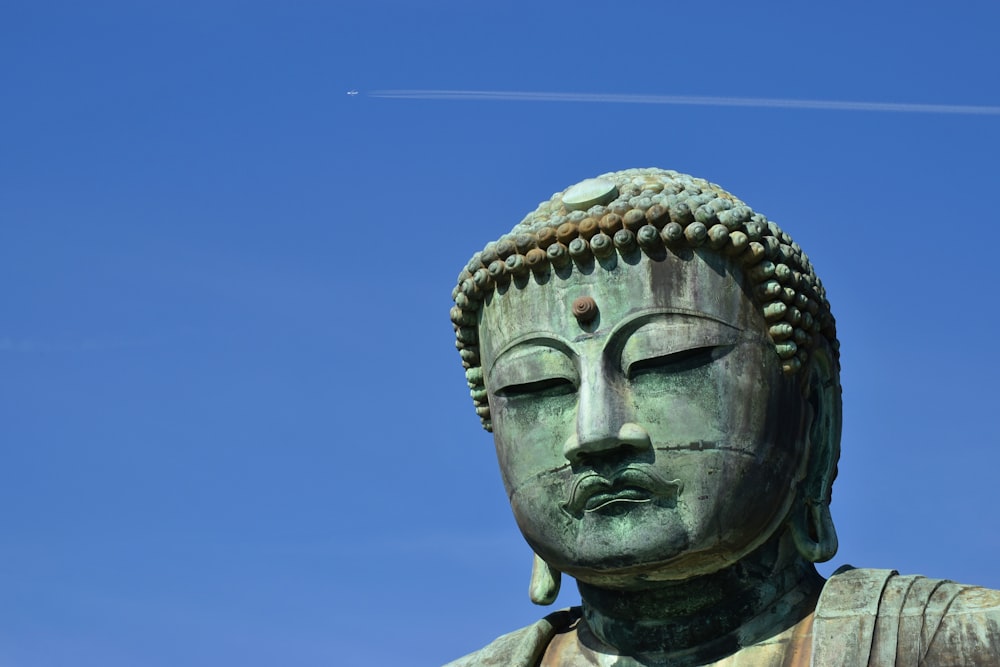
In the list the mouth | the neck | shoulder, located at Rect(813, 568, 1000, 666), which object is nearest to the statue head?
the mouth

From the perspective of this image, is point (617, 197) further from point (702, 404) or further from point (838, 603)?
point (838, 603)

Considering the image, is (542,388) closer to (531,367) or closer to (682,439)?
(531,367)

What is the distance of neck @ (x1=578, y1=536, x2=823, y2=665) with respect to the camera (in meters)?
13.8

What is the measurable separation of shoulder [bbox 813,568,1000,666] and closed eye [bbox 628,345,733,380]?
157 centimetres

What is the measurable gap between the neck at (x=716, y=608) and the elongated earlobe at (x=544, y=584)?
0.59m

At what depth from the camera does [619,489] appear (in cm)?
1357

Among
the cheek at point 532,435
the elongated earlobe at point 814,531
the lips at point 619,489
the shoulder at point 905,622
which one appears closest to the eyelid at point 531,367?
the cheek at point 532,435

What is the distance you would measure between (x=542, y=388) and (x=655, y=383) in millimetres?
739

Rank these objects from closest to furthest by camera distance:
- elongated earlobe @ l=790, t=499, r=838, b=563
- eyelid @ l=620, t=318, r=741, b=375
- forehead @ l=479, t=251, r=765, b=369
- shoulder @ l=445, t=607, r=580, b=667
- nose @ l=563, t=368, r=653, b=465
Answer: nose @ l=563, t=368, r=653, b=465, eyelid @ l=620, t=318, r=741, b=375, forehead @ l=479, t=251, r=765, b=369, elongated earlobe @ l=790, t=499, r=838, b=563, shoulder @ l=445, t=607, r=580, b=667

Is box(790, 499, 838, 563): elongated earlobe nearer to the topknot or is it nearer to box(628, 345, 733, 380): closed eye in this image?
the topknot

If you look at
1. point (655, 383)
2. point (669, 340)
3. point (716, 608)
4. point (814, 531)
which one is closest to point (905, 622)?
point (814, 531)

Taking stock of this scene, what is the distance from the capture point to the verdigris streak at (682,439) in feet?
44.3

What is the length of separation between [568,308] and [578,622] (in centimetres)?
216

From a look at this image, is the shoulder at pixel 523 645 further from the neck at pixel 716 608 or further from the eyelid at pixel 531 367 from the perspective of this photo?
the eyelid at pixel 531 367
